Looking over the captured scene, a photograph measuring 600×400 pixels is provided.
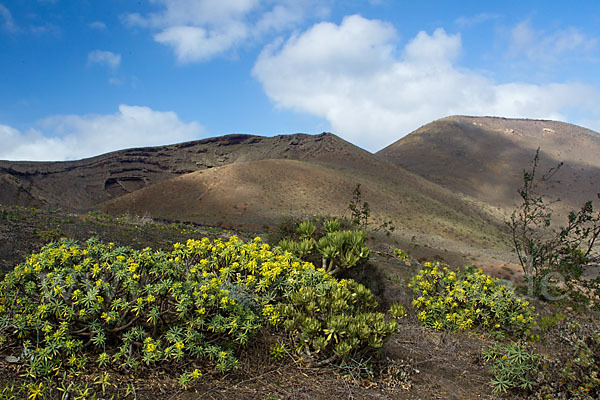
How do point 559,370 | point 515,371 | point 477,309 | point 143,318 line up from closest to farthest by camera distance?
point 559,370 → point 143,318 → point 515,371 → point 477,309

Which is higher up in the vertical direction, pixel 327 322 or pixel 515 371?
pixel 327 322

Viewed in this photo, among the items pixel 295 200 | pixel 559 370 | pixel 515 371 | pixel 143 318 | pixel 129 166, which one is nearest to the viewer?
pixel 559 370

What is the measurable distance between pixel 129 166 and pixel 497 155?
67.0 m

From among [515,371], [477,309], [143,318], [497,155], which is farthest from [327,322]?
[497,155]

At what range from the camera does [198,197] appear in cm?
3628

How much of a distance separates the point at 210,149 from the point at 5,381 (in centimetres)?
6050

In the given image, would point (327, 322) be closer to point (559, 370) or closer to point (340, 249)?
point (559, 370)

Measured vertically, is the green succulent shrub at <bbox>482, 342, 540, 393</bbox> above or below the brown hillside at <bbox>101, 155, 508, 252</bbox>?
below

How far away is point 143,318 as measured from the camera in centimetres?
423

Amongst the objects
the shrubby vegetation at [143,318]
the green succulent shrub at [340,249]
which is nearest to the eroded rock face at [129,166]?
the green succulent shrub at [340,249]

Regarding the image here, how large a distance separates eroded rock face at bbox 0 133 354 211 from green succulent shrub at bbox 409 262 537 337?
127ft

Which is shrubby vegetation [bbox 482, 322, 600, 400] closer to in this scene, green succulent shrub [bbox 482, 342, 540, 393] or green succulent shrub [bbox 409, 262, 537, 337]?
green succulent shrub [bbox 482, 342, 540, 393]

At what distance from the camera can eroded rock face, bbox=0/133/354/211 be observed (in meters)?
42.5

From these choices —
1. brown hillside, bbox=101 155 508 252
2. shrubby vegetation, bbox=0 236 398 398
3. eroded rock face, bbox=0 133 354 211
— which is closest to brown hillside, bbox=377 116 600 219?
brown hillside, bbox=101 155 508 252
